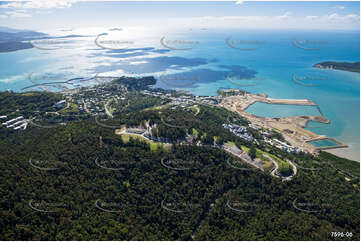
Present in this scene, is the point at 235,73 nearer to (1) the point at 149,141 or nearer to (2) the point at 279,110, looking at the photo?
(2) the point at 279,110

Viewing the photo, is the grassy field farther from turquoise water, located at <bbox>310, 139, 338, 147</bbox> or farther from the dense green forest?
turquoise water, located at <bbox>310, 139, 338, 147</bbox>

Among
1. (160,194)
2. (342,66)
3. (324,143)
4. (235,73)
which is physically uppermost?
(342,66)

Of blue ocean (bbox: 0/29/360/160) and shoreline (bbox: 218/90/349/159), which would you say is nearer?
shoreline (bbox: 218/90/349/159)

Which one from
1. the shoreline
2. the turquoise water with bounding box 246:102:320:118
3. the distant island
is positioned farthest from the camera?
the distant island

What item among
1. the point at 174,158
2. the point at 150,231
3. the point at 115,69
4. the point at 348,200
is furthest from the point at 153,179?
the point at 115,69

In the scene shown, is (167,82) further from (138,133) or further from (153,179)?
(153,179)

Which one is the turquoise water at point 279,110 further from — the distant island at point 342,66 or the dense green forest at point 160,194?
the distant island at point 342,66

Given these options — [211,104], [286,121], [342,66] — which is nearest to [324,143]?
[286,121]

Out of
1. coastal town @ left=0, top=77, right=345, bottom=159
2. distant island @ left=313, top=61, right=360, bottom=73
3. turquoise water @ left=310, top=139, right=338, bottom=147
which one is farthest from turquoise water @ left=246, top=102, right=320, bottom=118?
distant island @ left=313, top=61, right=360, bottom=73
